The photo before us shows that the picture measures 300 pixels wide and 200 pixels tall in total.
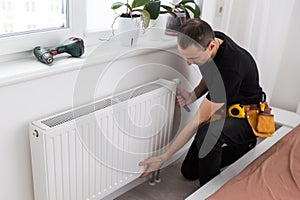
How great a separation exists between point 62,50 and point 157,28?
24.2 inches

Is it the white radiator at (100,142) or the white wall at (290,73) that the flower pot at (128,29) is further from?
the white wall at (290,73)

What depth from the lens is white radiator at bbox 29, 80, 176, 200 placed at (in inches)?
60.7

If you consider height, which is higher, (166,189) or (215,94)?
(215,94)

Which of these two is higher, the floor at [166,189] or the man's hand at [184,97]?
the man's hand at [184,97]

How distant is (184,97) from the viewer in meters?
2.14

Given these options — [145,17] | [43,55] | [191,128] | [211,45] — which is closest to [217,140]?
[191,128]

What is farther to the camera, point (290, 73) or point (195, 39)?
point (290, 73)

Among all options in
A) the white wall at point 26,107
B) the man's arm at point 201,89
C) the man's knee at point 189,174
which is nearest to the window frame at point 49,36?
the white wall at point 26,107

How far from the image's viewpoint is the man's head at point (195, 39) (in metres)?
1.64

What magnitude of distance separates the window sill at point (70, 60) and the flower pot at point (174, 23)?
1.9 inches

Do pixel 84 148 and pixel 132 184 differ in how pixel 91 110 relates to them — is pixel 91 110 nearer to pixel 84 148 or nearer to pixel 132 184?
pixel 84 148

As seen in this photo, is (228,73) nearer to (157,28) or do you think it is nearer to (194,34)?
(194,34)

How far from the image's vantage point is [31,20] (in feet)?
5.37

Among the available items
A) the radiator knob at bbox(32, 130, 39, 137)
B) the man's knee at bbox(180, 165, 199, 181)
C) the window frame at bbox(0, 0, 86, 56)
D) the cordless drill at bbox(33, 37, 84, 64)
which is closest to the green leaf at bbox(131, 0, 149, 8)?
the window frame at bbox(0, 0, 86, 56)
